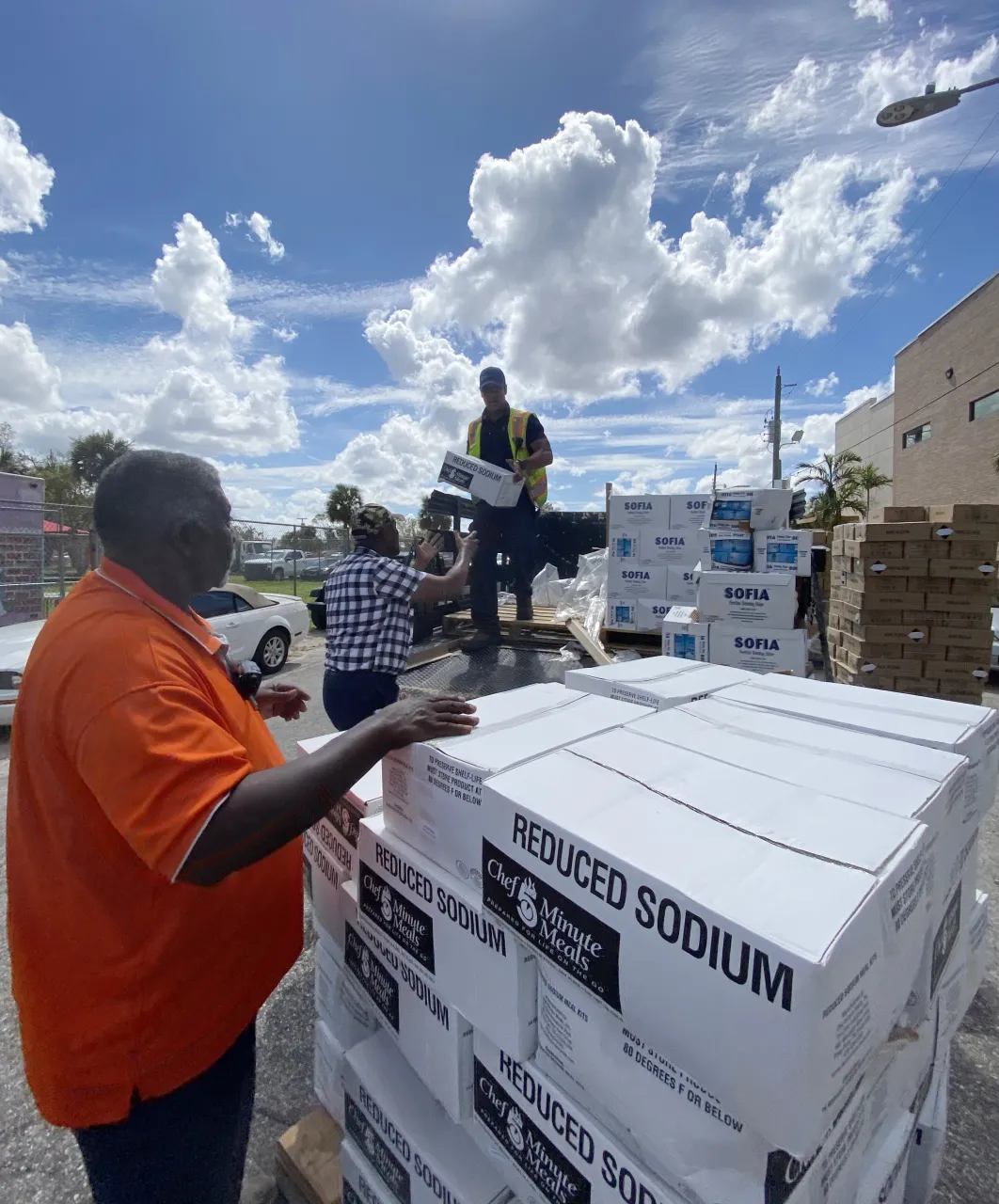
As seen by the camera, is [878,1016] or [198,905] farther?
[198,905]

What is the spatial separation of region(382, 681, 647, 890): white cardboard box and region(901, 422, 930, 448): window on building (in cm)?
3232

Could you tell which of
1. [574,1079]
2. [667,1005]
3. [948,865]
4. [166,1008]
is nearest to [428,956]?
[574,1079]

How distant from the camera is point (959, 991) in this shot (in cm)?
187

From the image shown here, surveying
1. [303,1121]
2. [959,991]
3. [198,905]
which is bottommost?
[303,1121]

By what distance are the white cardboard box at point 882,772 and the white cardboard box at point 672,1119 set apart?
41cm

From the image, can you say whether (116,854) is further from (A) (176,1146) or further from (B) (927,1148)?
(B) (927,1148)

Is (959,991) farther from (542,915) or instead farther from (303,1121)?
(303,1121)

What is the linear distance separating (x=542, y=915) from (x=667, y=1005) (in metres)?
0.26

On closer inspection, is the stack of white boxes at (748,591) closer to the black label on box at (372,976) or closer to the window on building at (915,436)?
the black label on box at (372,976)

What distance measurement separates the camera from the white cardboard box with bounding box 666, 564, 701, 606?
630 cm

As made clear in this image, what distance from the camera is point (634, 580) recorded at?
6469mm

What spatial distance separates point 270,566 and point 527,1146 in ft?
83.3

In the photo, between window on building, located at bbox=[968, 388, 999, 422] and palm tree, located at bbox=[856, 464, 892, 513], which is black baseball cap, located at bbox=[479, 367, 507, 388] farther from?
palm tree, located at bbox=[856, 464, 892, 513]

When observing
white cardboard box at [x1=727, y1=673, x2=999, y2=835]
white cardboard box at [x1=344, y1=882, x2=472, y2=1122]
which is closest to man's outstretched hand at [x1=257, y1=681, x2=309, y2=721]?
white cardboard box at [x1=344, y1=882, x2=472, y2=1122]
